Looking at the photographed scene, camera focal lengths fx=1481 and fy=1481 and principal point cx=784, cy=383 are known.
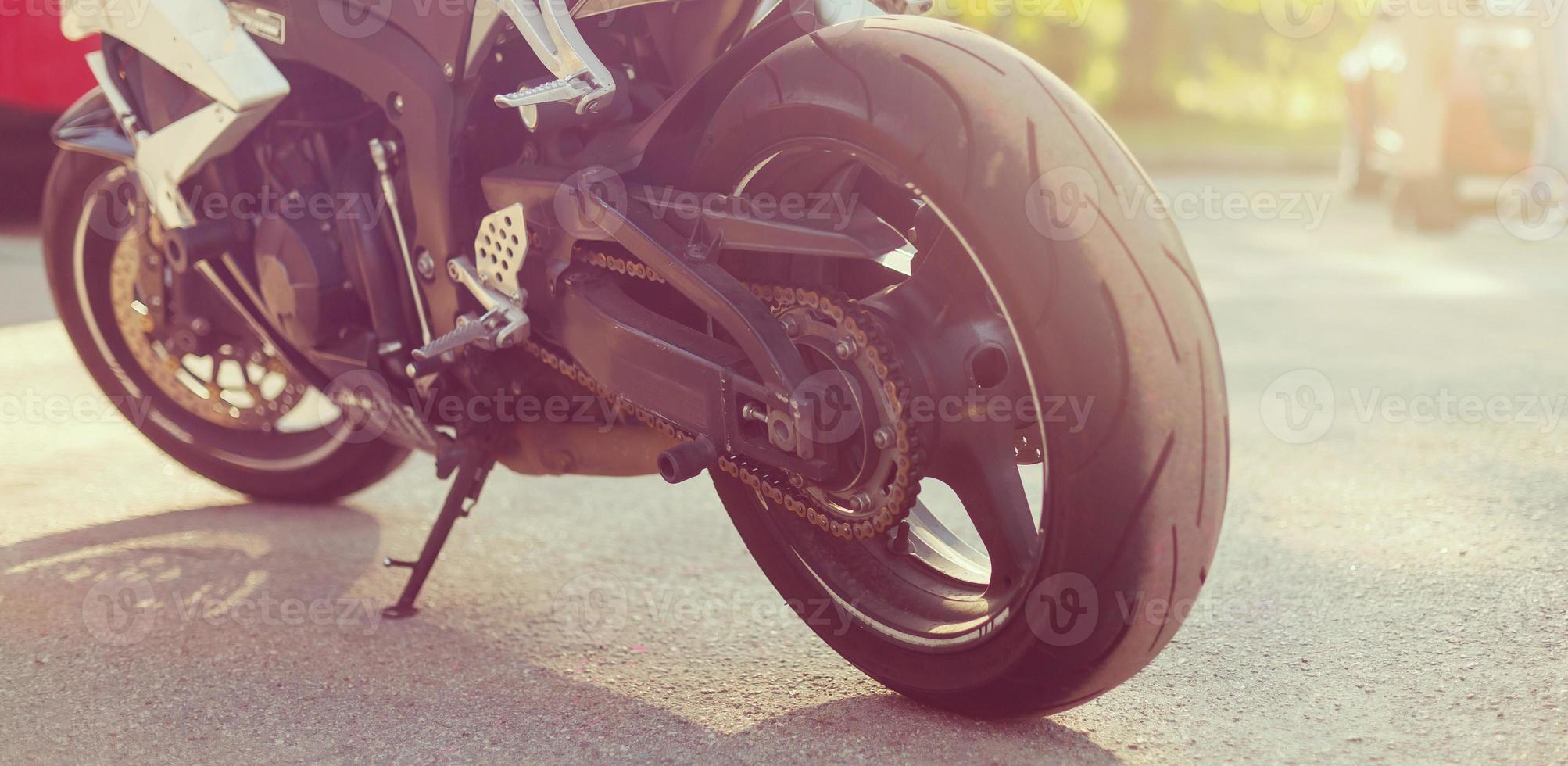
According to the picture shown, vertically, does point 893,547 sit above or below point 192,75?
below

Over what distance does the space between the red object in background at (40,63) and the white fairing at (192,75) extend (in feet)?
12.3

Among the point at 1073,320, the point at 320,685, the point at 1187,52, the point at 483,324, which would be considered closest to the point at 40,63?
the point at 483,324

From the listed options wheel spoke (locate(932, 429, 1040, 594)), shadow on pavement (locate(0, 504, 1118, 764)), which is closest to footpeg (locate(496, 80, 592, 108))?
wheel spoke (locate(932, 429, 1040, 594))

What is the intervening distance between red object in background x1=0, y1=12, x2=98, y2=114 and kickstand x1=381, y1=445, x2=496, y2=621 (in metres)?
4.45

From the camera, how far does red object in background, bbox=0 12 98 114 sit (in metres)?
6.24

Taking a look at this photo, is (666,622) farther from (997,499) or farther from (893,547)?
(997,499)

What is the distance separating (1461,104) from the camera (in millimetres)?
7480

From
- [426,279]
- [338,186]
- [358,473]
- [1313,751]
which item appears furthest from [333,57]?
[1313,751]

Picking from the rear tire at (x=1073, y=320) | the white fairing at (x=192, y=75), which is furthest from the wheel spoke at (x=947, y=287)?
the white fairing at (x=192, y=75)

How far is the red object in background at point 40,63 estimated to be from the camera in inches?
246

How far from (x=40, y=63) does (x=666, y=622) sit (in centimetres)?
501

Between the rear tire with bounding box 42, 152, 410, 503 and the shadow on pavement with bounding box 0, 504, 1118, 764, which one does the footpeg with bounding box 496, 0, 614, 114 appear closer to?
the shadow on pavement with bounding box 0, 504, 1118, 764

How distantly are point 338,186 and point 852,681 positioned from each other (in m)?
1.35

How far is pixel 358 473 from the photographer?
331cm
